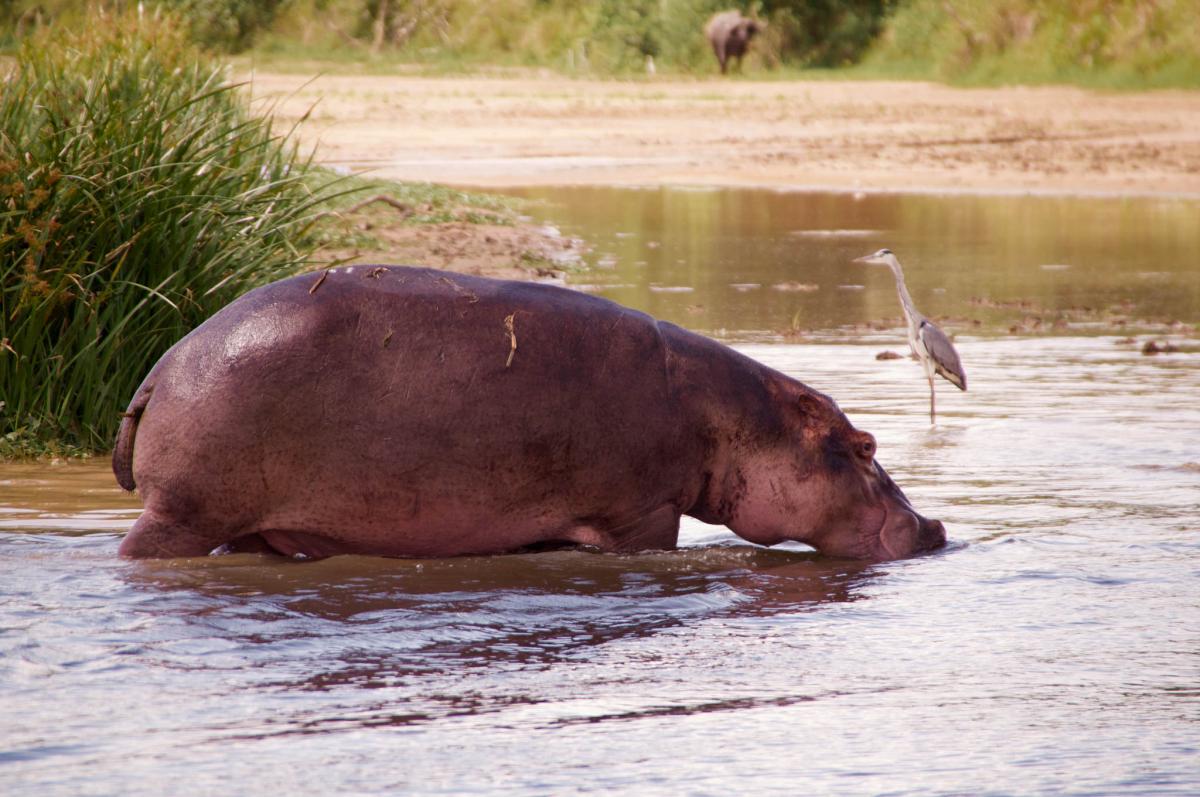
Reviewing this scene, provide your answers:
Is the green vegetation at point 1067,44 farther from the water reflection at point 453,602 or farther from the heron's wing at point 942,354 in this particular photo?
the water reflection at point 453,602

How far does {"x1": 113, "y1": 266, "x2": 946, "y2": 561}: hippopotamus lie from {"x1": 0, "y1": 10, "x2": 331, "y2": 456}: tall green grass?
1446mm

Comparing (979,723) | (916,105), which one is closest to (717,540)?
(979,723)

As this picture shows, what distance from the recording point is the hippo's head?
15.7 ft

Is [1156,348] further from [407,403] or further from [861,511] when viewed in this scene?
[407,403]

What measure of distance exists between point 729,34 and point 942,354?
30562mm

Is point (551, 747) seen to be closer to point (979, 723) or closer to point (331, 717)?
point (331, 717)

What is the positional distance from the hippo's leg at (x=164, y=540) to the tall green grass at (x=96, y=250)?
1352 millimetres

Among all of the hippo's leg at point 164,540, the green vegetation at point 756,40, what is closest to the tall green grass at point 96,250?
the hippo's leg at point 164,540

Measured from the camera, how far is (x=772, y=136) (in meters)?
24.0

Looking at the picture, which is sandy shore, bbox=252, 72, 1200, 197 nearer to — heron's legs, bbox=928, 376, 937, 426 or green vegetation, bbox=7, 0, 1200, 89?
green vegetation, bbox=7, 0, 1200, 89

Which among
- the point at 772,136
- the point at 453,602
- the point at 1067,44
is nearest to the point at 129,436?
the point at 453,602

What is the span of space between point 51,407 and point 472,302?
88.0 inches

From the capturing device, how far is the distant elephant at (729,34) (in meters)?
36.9

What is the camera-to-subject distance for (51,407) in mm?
6066
